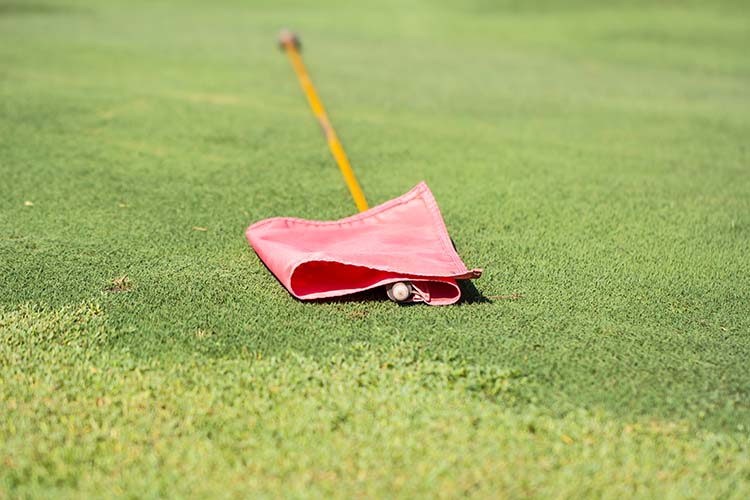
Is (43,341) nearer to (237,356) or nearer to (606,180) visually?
(237,356)

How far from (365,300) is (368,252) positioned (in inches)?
8.0

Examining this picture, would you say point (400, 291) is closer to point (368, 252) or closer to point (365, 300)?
point (365, 300)

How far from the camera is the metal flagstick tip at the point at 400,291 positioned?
103 inches

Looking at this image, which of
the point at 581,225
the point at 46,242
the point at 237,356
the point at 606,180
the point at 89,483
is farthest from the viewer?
the point at 606,180

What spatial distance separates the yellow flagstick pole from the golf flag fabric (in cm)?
43

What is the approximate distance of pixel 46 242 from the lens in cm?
311

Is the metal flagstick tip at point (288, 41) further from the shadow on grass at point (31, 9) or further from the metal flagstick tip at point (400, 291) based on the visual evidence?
the metal flagstick tip at point (400, 291)

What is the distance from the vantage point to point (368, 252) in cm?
280

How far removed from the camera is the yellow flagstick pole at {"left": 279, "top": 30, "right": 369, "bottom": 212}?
12.8 ft

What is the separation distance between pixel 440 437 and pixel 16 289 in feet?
5.23

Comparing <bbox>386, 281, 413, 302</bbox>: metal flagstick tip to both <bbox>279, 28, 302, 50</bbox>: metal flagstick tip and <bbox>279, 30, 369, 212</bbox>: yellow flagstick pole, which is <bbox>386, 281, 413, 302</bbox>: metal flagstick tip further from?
<bbox>279, 28, 302, 50</bbox>: metal flagstick tip

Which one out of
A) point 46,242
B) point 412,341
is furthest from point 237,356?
point 46,242

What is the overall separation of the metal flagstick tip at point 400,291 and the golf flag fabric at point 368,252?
0.07ft

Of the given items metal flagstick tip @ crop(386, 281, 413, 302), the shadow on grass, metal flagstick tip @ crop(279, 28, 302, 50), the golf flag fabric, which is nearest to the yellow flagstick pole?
metal flagstick tip @ crop(279, 28, 302, 50)
